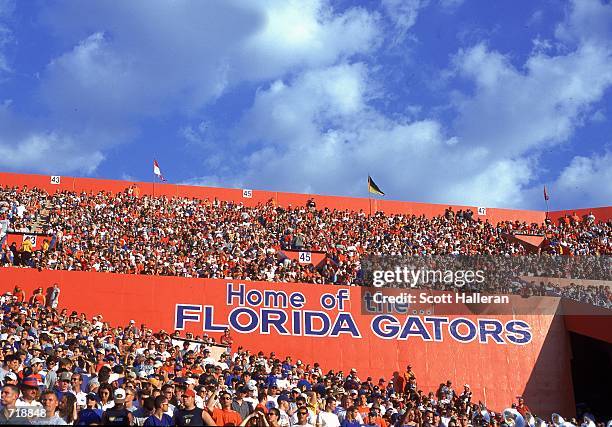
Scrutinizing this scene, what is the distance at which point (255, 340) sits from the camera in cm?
2644

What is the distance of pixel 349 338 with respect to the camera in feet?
89.8

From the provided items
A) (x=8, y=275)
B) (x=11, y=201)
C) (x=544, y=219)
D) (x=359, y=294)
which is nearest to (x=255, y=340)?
(x=359, y=294)

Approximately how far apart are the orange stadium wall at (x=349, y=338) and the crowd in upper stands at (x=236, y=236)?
2.94 ft

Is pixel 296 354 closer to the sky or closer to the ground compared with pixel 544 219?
closer to the ground

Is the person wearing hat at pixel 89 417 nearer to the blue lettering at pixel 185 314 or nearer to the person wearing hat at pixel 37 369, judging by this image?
the person wearing hat at pixel 37 369

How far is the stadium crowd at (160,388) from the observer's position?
9312 mm

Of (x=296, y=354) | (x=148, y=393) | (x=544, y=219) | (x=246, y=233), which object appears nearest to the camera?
(x=148, y=393)

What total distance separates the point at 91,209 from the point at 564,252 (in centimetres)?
2323

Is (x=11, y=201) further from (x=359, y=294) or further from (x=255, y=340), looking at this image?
(x=359, y=294)

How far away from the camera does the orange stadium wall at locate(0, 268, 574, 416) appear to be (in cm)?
2572

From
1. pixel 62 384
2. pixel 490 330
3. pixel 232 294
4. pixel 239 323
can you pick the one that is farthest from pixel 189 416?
pixel 490 330

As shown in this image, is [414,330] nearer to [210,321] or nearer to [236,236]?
[210,321]

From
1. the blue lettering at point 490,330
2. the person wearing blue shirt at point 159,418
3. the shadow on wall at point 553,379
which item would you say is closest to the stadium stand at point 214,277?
the person wearing blue shirt at point 159,418

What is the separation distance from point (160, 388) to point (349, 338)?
16.2 metres
